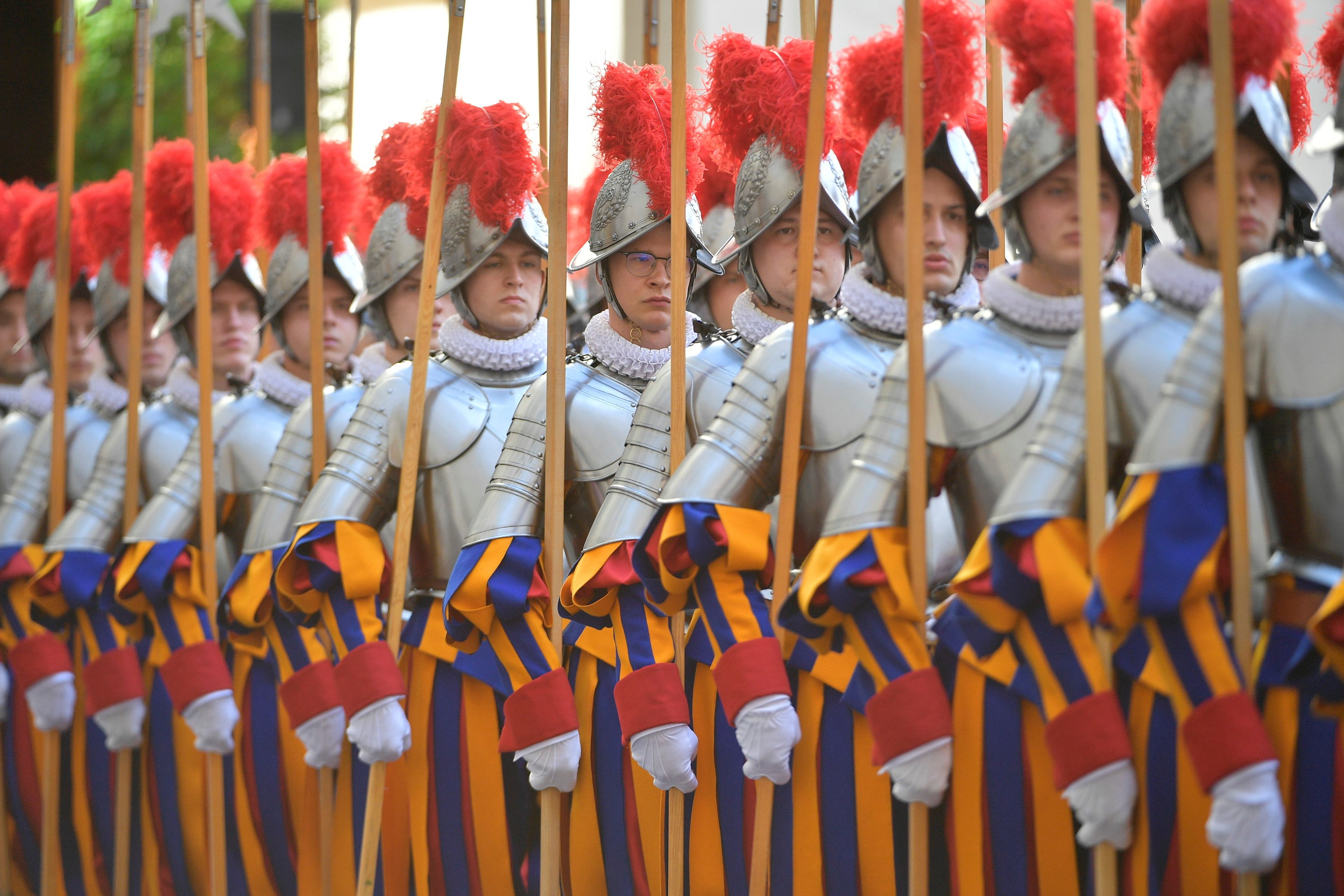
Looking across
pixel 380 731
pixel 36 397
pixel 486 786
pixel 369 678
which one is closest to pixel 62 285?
pixel 36 397

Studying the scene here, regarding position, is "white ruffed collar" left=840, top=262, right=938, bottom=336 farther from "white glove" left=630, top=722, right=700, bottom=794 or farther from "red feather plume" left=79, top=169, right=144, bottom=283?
"red feather plume" left=79, top=169, right=144, bottom=283

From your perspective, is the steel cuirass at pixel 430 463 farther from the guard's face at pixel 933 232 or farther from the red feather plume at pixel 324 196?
the guard's face at pixel 933 232

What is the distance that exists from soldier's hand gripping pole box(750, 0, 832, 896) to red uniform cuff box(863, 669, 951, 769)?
0.40 m

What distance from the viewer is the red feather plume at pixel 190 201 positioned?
5.53 meters

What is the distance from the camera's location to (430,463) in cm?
417

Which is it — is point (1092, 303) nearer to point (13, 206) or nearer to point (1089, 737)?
point (1089, 737)

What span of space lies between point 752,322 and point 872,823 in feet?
4.15

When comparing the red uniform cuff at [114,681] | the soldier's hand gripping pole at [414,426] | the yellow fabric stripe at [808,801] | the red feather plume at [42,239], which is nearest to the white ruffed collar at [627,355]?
the soldier's hand gripping pole at [414,426]

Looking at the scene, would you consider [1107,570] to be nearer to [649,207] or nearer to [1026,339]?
[1026,339]

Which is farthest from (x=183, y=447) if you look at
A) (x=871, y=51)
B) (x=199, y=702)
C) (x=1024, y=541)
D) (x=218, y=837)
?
(x=1024, y=541)

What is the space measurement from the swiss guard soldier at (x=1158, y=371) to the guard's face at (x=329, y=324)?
10.00 ft

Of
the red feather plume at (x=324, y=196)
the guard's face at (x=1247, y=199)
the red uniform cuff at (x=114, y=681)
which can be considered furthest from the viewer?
the red feather plume at (x=324, y=196)

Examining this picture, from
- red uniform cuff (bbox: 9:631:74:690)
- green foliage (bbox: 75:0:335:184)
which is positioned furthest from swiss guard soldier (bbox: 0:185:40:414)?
green foliage (bbox: 75:0:335:184)

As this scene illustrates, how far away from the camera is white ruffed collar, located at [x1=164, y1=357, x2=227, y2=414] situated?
5.48 m
